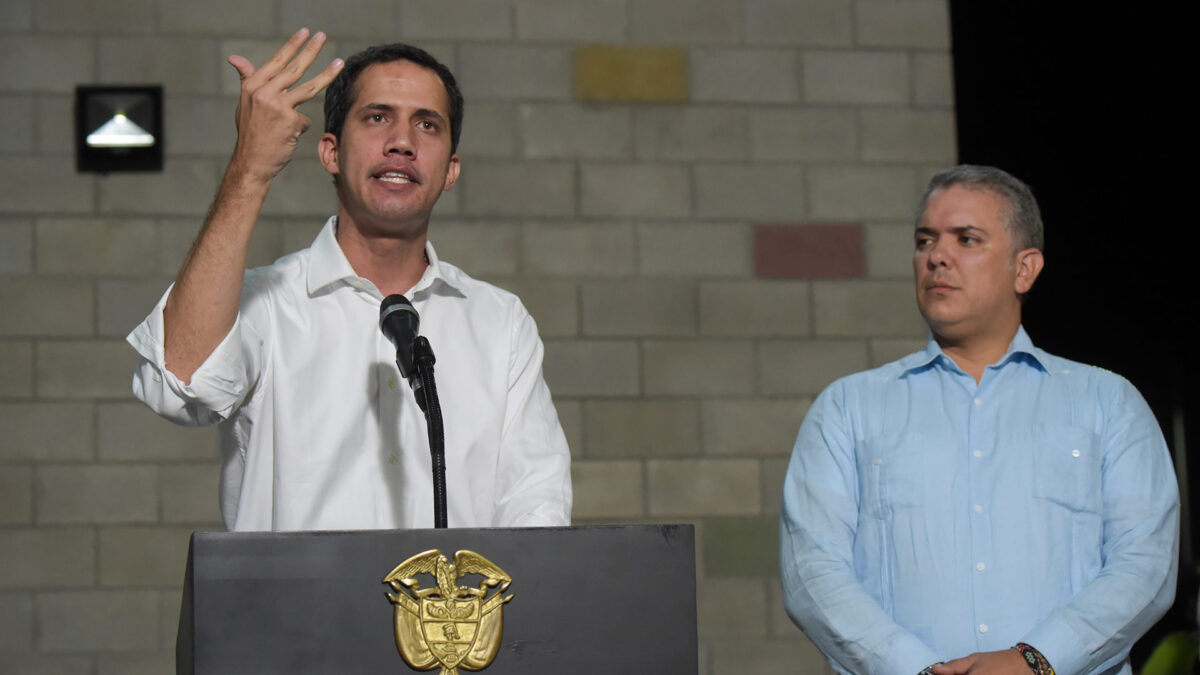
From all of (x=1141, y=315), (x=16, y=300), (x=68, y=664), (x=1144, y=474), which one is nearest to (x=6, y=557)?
(x=68, y=664)

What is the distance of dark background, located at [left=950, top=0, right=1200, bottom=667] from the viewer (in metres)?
5.02

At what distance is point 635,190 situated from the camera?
4520 mm

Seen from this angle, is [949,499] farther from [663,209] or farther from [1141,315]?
[1141,315]

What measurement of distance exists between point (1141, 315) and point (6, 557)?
15.1ft

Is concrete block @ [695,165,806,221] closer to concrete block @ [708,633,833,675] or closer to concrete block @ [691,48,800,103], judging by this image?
concrete block @ [691,48,800,103]

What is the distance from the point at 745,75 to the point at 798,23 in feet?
0.82

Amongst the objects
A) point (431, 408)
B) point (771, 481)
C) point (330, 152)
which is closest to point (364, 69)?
point (330, 152)

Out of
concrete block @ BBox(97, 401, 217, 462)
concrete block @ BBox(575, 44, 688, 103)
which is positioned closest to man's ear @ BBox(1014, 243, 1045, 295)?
concrete block @ BBox(575, 44, 688, 103)

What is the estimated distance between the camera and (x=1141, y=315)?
20.9ft

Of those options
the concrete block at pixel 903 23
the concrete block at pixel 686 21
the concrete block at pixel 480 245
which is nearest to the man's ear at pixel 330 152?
the concrete block at pixel 480 245

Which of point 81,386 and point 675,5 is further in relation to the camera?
point 675,5

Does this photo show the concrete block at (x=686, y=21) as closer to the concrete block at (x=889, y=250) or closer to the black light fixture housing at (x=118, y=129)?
the concrete block at (x=889, y=250)

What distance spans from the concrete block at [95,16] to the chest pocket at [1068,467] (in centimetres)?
301

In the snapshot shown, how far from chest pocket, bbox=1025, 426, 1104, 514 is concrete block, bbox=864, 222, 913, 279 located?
2.16 meters
